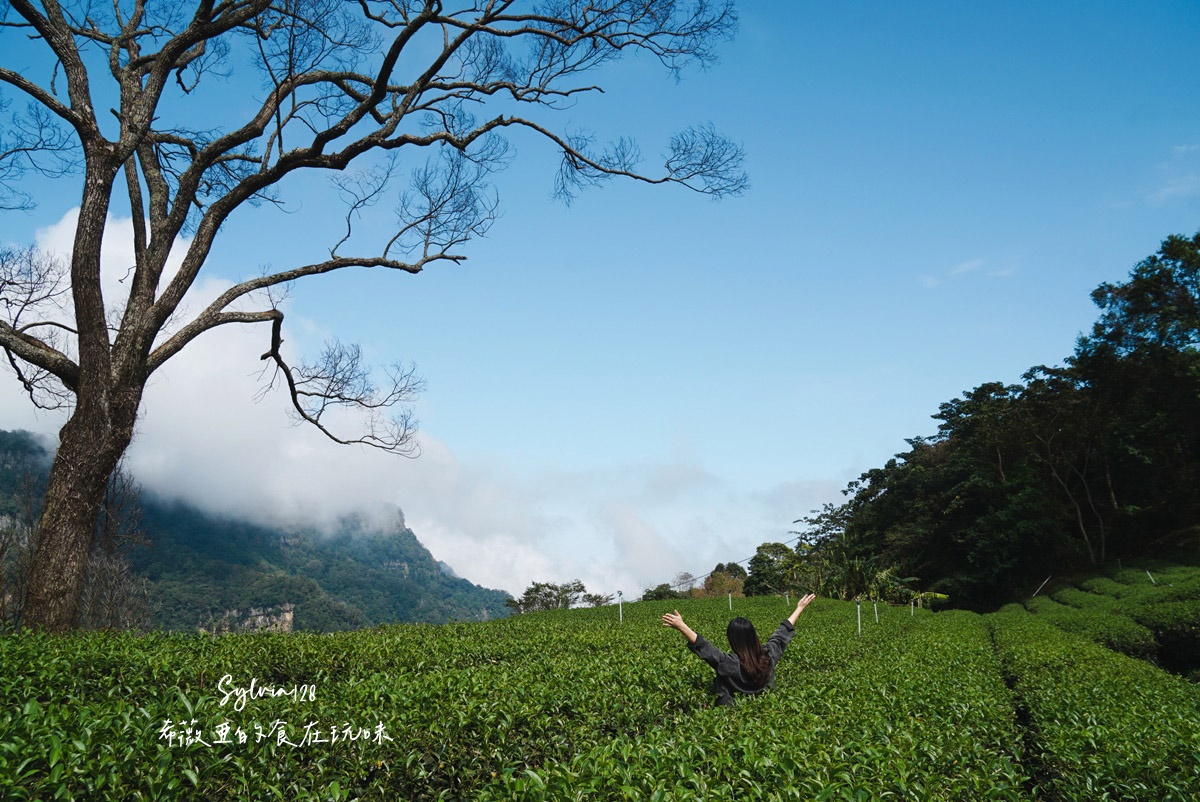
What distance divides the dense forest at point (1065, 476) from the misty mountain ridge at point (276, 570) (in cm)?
2571

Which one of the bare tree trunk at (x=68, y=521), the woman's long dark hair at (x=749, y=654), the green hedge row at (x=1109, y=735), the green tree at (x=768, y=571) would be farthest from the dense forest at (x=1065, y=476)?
the bare tree trunk at (x=68, y=521)

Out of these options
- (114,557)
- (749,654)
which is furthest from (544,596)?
(749,654)

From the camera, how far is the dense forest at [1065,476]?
2788 cm

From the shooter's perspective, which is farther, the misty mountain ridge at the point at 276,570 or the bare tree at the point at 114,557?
the misty mountain ridge at the point at 276,570

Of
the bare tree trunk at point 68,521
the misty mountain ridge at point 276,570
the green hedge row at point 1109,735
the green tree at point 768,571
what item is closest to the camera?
the green hedge row at point 1109,735

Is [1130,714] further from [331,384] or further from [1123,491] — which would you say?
[1123,491]

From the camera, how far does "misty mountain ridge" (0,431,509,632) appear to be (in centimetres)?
5447

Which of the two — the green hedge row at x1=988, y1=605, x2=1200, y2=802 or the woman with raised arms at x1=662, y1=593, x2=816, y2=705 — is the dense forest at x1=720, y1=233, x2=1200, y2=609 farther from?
the woman with raised arms at x1=662, y1=593, x2=816, y2=705

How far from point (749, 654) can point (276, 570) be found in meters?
108

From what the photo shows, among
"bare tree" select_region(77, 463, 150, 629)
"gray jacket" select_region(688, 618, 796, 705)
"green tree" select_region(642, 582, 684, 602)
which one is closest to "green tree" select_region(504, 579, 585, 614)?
"green tree" select_region(642, 582, 684, 602)

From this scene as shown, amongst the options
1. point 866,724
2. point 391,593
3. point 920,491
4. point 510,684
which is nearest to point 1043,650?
point 866,724

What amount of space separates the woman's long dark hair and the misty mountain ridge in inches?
217

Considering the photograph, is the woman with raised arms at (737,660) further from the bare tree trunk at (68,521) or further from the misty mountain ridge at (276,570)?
the bare tree trunk at (68,521)

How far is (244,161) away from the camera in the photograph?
1107 cm
